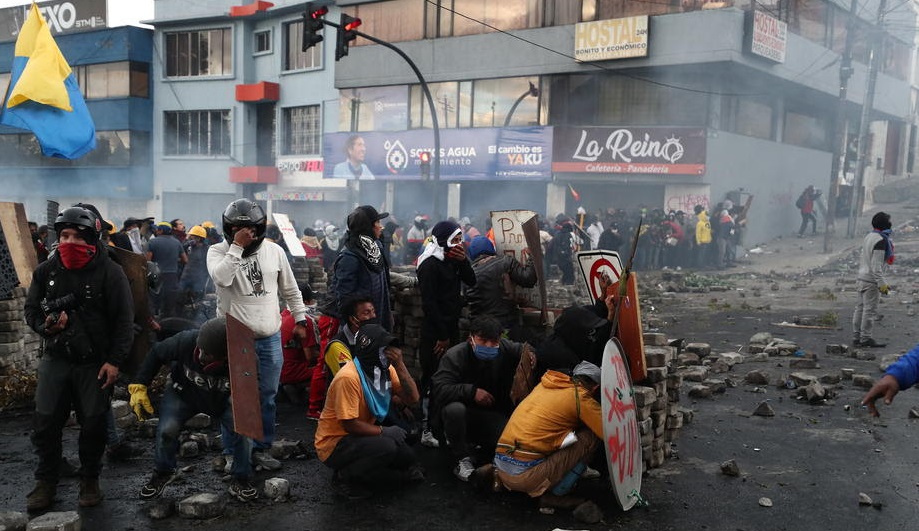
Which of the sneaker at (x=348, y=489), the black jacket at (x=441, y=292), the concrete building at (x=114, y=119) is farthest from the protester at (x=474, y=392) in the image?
the concrete building at (x=114, y=119)

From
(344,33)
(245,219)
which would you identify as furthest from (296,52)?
(245,219)

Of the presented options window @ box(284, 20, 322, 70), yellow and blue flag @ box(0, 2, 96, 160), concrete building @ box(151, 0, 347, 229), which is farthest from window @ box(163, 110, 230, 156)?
yellow and blue flag @ box(0, 2, 96, 160)

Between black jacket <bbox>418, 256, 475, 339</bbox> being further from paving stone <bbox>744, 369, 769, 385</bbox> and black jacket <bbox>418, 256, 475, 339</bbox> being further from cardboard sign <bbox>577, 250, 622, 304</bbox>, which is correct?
paving stone <bbox>744, 369, 769, 385</bbox>

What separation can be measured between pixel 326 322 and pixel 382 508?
9.08 ft

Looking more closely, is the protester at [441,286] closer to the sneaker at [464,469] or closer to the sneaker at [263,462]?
the sneaker at [464,469]

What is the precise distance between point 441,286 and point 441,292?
0.05 meters

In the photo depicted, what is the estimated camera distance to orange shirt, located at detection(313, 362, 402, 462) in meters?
5.21

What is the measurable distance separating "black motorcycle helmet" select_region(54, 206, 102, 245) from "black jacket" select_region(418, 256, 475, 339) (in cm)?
282

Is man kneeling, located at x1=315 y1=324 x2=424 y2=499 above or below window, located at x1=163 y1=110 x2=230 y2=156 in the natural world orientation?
below

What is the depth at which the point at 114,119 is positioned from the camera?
41031 mm

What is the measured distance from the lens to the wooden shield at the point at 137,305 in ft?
17.8

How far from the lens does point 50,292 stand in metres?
4.94

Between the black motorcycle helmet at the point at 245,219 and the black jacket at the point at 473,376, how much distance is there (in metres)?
1.67

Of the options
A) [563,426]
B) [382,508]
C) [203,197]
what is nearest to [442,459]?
[382,508]
